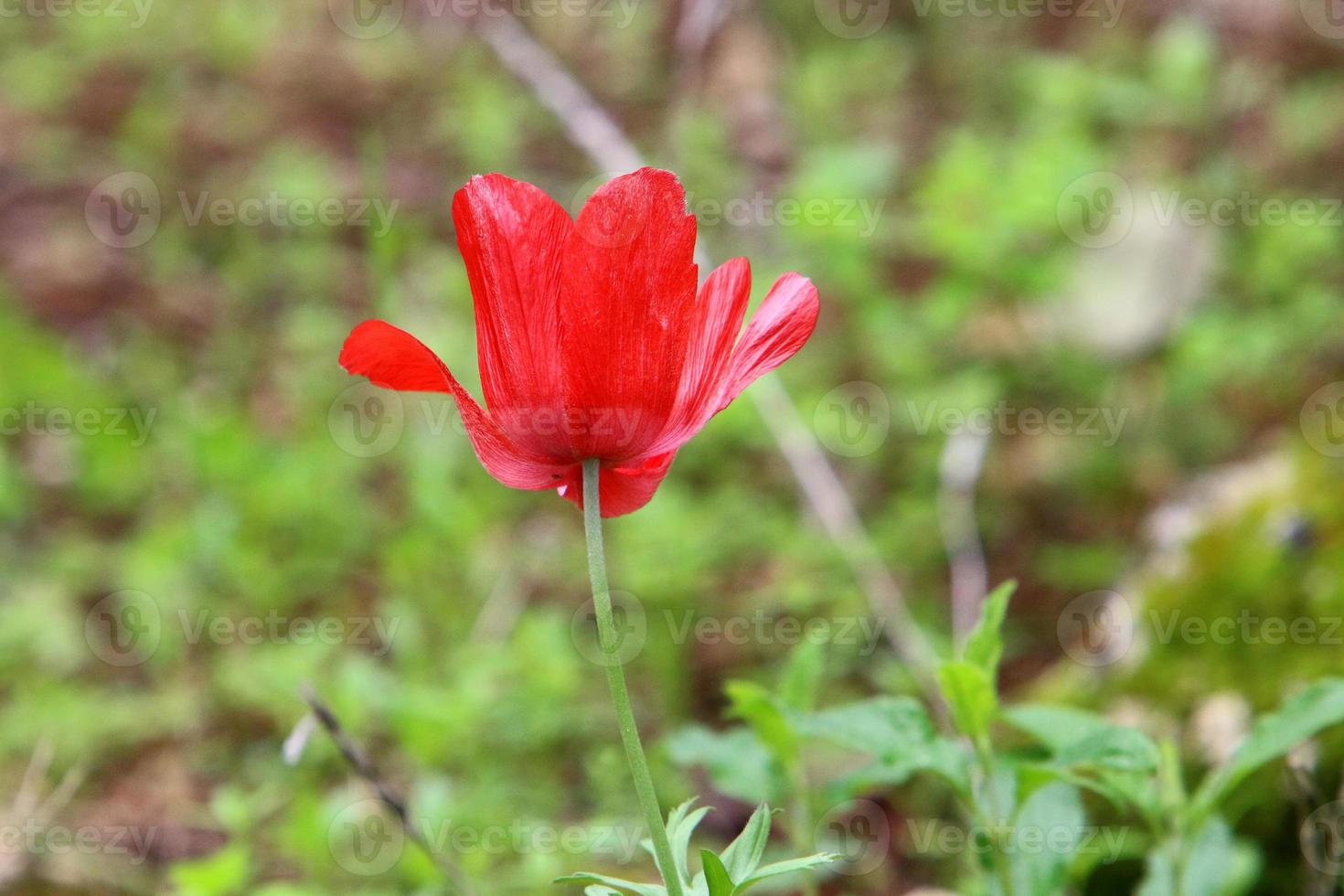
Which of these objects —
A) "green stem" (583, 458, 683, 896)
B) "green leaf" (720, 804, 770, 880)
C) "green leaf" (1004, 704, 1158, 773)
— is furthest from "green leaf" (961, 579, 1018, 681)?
"green stem" (583, 458, 683, 896)

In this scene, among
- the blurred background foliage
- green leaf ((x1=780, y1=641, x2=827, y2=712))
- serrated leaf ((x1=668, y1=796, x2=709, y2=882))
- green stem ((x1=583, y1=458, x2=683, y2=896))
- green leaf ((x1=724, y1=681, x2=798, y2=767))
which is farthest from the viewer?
the blurred background foliage

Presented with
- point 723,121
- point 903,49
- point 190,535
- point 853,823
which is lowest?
point 853,823

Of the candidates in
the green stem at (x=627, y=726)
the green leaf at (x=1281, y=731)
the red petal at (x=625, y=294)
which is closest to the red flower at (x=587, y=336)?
the red petal at (x=625, y=294)

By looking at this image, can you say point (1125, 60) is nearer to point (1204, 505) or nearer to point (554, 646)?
point (1204, 505)

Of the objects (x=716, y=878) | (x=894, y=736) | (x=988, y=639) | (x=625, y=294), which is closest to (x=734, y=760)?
(x=894, y=736)

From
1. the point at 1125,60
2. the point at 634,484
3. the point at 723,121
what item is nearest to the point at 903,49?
the point at 1125,60

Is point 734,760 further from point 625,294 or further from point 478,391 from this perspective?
point 478,391

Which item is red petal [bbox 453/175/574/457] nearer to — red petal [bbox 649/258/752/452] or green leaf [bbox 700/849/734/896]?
red petal [bbox 649/258/752/452]
